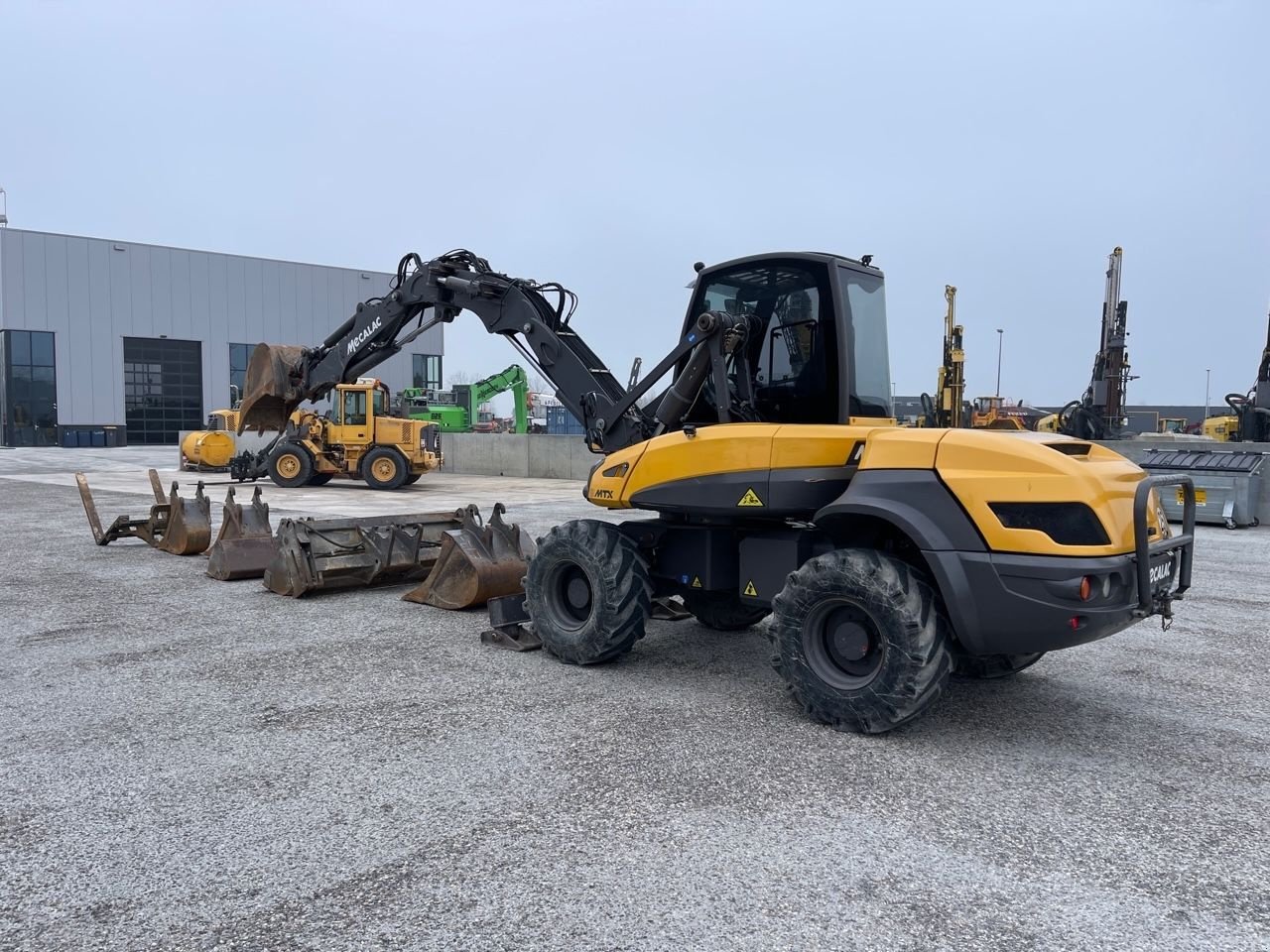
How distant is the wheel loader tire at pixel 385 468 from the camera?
22.0 metres

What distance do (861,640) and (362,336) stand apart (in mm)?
6510

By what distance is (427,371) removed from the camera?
2290 inches

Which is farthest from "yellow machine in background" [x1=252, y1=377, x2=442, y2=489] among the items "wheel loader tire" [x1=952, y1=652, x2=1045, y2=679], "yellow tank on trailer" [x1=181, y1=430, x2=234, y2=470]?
"wheel loader tire" [x1=952, y1=652, x2=1045, y2=679]

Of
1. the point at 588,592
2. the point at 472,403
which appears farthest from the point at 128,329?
the point at 588,592

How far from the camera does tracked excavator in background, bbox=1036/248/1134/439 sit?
85.3 feet

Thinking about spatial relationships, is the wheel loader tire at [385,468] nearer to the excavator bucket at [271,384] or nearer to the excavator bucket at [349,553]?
the excavator bucket at [271,384]

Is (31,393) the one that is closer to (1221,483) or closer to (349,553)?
(349,553)

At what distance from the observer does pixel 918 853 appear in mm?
3492

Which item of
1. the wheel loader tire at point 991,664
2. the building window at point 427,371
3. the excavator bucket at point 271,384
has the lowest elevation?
the wheel loader tire at point 991,664

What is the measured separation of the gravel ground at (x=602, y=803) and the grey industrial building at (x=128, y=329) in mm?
48588

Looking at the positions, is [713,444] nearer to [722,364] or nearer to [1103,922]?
[722,364]

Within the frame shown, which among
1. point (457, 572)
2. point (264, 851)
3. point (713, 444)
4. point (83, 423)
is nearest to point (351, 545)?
point (457, 572)

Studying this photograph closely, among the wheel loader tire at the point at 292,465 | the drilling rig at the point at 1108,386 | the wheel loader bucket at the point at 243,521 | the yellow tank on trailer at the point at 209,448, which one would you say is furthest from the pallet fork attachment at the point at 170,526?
the drilling rig at the point at 1108,386

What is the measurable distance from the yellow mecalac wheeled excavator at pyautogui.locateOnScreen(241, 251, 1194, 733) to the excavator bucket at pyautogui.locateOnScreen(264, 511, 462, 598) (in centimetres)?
254
